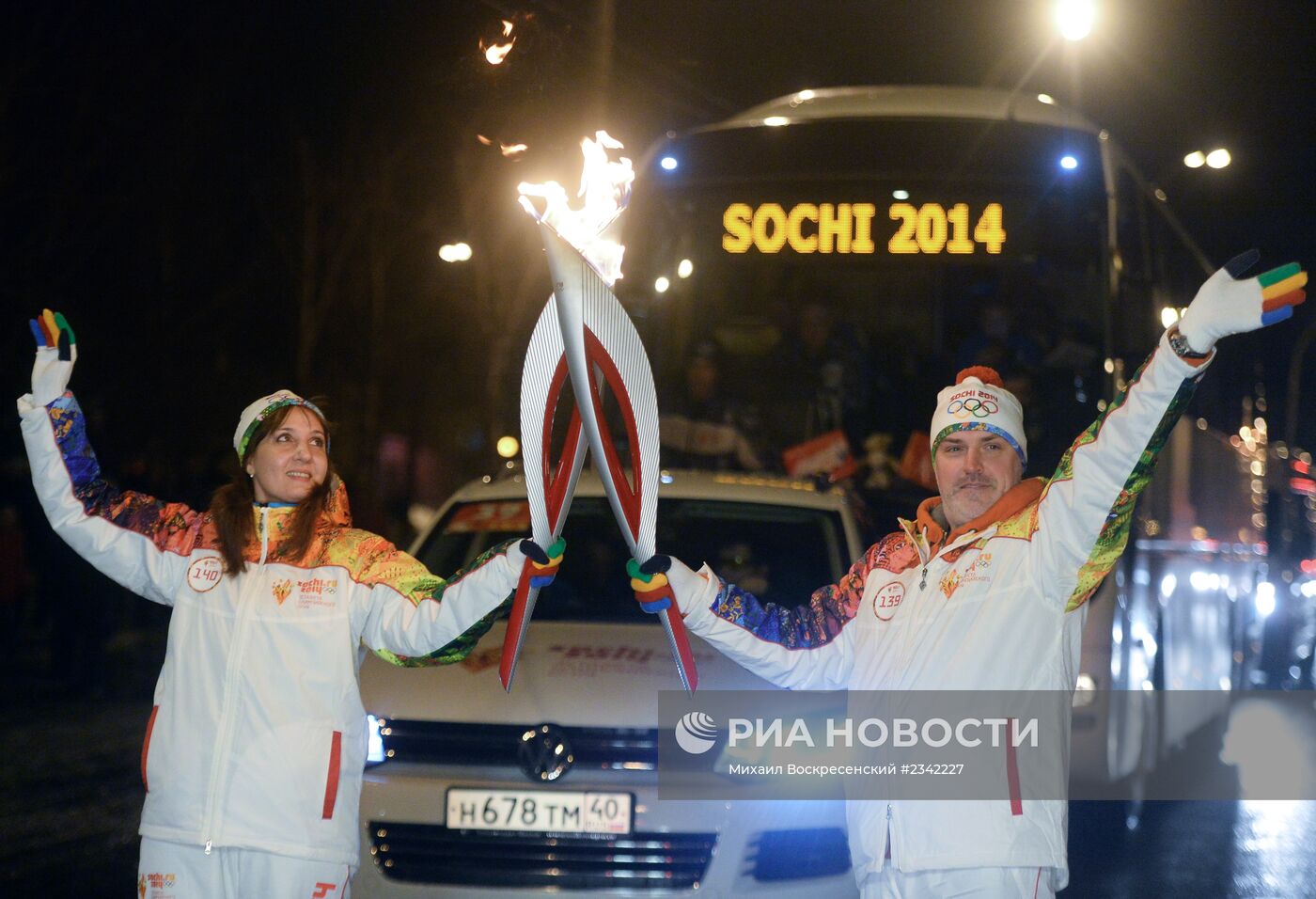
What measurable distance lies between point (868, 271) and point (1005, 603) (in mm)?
4724

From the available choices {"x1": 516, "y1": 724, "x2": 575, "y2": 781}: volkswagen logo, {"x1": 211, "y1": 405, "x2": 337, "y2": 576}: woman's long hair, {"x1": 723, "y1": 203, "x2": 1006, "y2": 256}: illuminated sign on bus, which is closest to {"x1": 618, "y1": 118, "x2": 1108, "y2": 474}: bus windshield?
{"x1": 723, "y1": 203, "x2": 1006, "y2": 256}: illuminated sign on bus

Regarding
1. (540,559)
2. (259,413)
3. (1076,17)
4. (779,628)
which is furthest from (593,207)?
(1076,17)

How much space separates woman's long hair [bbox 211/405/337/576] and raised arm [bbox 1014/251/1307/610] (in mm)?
1671

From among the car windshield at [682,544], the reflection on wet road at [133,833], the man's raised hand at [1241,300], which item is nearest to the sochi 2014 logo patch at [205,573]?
the car windshield at [682,544]

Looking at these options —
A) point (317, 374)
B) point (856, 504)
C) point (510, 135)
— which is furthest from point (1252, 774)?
point (317, 374)

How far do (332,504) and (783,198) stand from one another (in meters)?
4.43

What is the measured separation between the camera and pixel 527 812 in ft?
15.2

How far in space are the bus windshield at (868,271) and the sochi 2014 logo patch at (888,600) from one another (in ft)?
13.1

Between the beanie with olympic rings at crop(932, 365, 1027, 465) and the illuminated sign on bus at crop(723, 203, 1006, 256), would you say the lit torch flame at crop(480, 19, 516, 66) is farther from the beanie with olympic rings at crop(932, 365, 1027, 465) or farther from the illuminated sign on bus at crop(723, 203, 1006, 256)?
the beanie with olympic rings at crop(932, 365, 1027, 465)

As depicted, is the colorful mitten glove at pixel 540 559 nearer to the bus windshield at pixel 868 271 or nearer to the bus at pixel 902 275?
the bus at pixel 902 275

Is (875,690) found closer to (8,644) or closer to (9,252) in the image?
(8,644)

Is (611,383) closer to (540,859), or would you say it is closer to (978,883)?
(978,883)

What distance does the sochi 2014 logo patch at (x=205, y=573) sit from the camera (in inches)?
149

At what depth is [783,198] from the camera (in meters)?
7.95
